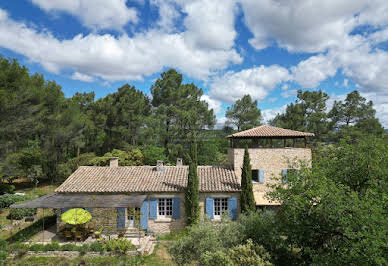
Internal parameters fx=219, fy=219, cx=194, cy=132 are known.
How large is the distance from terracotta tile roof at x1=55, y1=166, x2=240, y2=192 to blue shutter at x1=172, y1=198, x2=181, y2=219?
101 centimetres

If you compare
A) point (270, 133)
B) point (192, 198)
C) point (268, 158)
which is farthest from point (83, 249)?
point (270, 133)

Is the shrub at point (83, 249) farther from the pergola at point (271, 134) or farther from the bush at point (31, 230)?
the pergola at point (271, 134)

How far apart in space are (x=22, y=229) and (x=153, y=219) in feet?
39.3

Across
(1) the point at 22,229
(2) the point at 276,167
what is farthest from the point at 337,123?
(1) the point at 22,229

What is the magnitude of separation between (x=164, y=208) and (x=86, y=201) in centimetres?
654

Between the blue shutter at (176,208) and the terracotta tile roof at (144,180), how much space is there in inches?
39.8

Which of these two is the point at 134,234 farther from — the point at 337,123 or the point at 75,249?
the point at 337,123

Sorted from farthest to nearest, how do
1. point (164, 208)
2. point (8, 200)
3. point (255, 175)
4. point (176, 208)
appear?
point (8, 200), point (255, 175), point (164, 208), point (176, 208)

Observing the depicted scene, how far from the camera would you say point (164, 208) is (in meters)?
19.9

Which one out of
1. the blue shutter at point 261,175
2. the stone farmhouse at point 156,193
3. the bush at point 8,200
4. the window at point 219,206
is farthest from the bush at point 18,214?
the blue shutter at point 261,175

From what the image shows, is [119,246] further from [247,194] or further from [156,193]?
[247,194]

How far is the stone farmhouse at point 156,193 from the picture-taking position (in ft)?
60.6

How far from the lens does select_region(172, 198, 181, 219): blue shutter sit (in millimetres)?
19516

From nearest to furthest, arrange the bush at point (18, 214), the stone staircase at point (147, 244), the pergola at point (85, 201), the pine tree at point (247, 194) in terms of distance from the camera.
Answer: the stone staircase at point (147, 244)
the pergola at point (85, 201)
the pine tree at point (247, 194)
the bush at point (18, 214)
